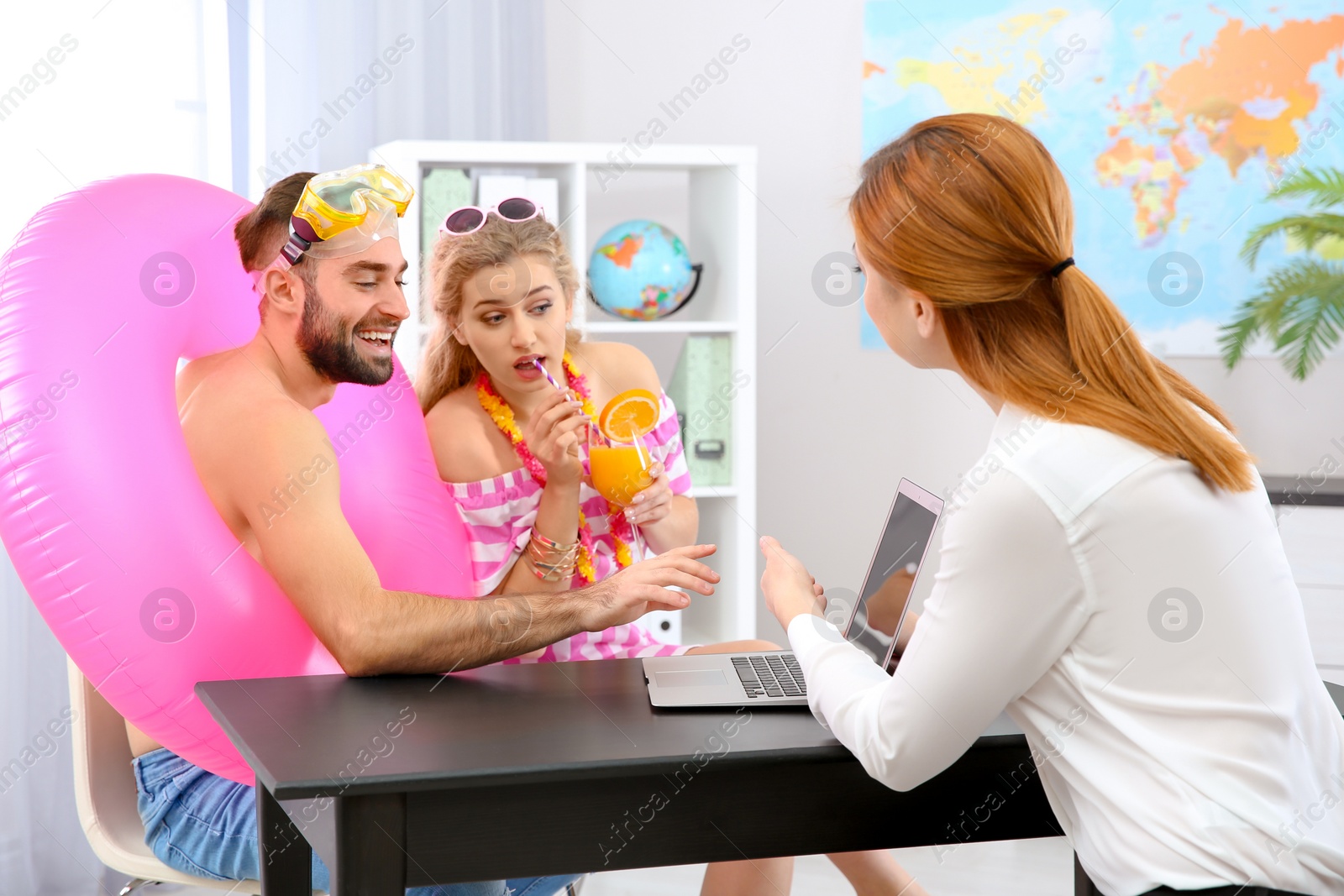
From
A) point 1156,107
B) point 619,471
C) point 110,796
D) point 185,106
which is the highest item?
point 1156,107

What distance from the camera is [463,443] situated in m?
2.00

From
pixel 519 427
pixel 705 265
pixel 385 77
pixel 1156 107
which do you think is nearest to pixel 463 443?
pixel 519 427

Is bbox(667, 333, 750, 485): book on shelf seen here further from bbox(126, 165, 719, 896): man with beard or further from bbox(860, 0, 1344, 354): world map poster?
bbox(126, 165, 719, 896): man with beard

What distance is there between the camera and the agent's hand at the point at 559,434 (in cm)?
181

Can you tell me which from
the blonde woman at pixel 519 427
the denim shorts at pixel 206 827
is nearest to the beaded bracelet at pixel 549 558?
the blonde woman at pixel 519 427

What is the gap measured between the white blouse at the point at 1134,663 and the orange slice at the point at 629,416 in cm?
80

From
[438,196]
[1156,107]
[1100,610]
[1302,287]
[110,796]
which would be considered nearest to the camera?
[1100,610]

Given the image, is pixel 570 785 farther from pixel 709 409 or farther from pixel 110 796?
pixel 709 409

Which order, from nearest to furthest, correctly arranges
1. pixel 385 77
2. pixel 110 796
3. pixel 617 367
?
pixel 110 796, pixel 617 367, pixel 385 77

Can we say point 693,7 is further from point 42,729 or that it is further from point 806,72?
point 42,729

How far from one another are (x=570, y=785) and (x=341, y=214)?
925 millimetres

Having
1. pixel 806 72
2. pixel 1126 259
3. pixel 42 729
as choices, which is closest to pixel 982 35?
pixel 806 72

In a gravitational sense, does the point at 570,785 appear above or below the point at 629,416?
below

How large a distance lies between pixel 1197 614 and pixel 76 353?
1.29 metres
